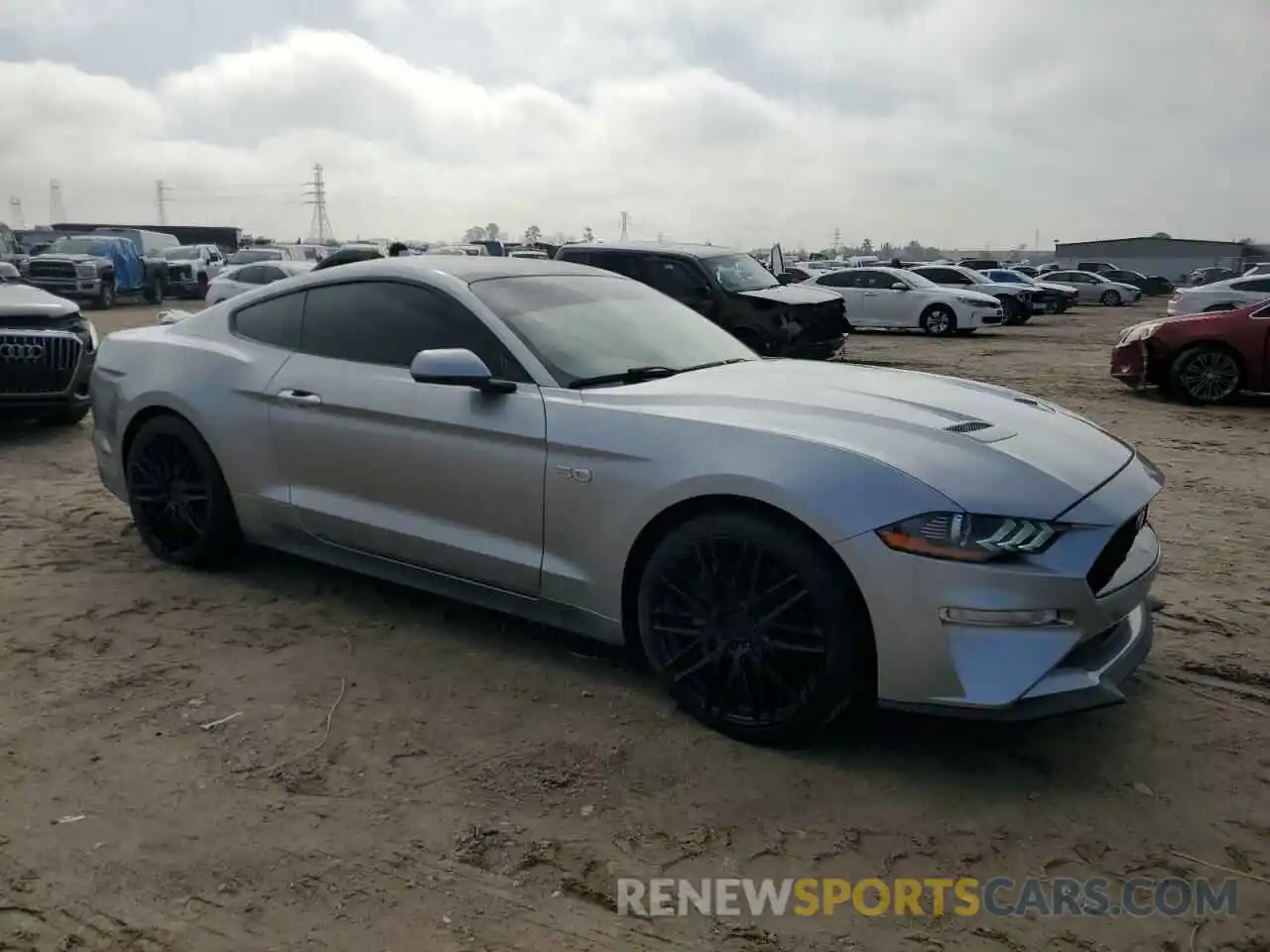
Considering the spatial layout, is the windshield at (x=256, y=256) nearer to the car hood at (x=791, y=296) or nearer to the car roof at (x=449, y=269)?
the car hood at (x=791, y=296)

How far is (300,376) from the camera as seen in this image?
14.2ft

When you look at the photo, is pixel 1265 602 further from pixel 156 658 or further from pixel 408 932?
pixel 156 658

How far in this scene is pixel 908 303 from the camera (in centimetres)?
2228

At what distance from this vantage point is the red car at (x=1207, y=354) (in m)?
10.9

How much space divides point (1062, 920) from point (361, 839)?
178cm

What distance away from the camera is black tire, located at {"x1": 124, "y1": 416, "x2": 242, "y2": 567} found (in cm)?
465

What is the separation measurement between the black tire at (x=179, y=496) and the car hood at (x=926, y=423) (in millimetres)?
2055

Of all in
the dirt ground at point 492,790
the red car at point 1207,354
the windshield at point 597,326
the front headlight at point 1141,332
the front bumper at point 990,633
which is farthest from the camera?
the front headlight at point 1141,332

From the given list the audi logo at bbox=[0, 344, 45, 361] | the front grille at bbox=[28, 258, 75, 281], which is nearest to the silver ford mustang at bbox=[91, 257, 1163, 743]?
the audi logo at bbox=[0, 344, 45, 361]

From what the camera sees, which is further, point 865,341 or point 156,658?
point 865,341

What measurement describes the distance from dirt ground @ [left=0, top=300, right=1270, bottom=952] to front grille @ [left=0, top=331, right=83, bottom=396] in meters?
4.08

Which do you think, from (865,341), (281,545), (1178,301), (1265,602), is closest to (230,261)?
(865,341)

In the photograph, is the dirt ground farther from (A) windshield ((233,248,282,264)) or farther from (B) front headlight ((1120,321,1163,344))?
(A) windshield ((233,248,282,264))

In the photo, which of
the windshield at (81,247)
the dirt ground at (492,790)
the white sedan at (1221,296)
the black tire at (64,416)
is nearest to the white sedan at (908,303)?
the white sedan at (1221,296)
